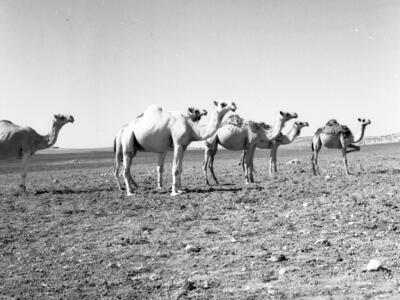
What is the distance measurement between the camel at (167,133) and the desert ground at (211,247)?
158 cm

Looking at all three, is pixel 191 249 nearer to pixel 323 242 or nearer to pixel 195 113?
pixel 323 242

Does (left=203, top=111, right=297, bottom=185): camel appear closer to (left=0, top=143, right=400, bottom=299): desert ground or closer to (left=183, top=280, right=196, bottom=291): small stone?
(left=0, top=143, right=400, bottom=299): desert ground

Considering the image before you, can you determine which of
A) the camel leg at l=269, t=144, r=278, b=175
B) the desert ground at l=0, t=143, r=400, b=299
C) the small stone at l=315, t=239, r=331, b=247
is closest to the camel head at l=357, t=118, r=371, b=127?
the camel leg at l=269, t=144, r=278, b=175

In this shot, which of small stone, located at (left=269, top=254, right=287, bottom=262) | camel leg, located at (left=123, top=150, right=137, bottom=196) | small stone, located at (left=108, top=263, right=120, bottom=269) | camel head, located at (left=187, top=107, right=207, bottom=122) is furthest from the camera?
camel head, located at (left=187, top=107, right=207, bottom=122)

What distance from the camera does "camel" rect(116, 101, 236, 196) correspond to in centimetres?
1273

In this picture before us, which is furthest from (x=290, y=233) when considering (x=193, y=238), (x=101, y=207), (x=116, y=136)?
(x=116, y=136)

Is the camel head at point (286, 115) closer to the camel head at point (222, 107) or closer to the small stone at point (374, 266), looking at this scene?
the camel head at point (222, 107)

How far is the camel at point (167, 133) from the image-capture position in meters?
12.7

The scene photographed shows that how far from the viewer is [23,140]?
1565 cm

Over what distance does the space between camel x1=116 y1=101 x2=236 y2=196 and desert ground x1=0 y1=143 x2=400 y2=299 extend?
5.18 ft

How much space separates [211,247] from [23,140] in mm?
10536

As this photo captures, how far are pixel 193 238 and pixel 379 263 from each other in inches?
124

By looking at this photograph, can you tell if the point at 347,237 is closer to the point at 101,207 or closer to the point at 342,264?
the point at 342,264

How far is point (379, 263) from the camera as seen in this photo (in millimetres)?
5250
